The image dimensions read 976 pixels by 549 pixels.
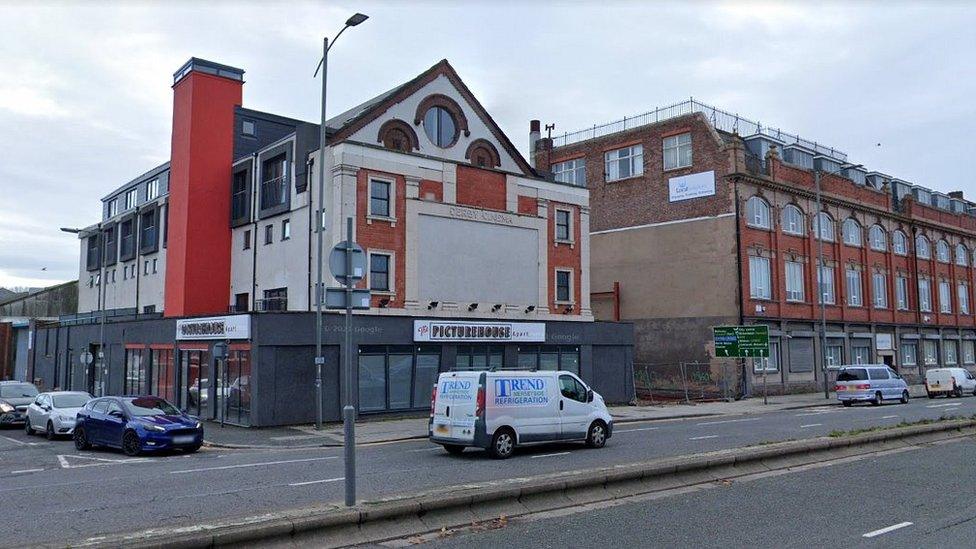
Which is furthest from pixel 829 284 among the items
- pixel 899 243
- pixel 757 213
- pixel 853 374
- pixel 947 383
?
pixel 853 374

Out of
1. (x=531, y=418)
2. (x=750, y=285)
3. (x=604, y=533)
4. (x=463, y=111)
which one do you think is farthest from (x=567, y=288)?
(x=604, y=533)

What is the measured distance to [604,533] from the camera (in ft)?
29.8

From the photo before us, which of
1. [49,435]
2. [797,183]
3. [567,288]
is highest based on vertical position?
[797,183]

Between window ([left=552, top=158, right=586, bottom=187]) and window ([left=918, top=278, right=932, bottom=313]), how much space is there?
2690cm

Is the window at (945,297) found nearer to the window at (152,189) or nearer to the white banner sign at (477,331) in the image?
the white banner sign at (477,331)

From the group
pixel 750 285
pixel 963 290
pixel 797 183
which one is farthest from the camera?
pixel 963 290

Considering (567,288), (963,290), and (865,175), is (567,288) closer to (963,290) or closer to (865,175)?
(865,175)

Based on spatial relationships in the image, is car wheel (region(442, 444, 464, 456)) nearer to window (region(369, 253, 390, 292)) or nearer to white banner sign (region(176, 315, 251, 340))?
white banner sign (region(176, 315, 251, 340))

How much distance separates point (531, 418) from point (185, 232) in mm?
24833

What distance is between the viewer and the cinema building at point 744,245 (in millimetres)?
42906

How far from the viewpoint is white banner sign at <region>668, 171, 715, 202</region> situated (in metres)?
43.4

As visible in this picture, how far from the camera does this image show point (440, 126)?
114ft

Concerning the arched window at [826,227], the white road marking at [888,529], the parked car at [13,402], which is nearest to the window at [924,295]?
the arched window at [826,227]

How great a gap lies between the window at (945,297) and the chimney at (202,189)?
52053 millimetres
